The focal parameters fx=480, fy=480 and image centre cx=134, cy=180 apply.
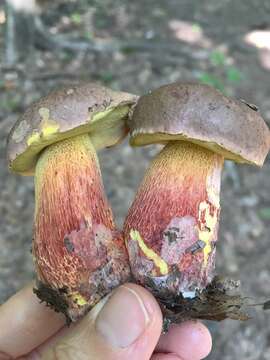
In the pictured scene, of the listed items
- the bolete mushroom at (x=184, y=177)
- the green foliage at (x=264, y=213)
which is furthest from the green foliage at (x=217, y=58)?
the bolete mushroom at (x=184, y=177)

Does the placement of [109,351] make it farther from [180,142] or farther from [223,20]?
[223,20]

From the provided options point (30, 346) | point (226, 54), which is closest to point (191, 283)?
point (30, 346)

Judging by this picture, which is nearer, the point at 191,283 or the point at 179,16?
the point at 191,283

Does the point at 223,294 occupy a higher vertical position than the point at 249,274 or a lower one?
higher

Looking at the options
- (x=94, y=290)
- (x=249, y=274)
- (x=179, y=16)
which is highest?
(x=94, y=290)

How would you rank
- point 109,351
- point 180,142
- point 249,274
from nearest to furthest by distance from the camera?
1. point 109,351
2. point 180,142
3. point 249,274

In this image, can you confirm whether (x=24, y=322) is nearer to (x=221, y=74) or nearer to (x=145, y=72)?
(x=145, y=72)
